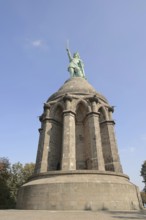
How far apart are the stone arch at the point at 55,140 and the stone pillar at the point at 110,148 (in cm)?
417

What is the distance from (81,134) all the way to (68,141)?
3.31 metres

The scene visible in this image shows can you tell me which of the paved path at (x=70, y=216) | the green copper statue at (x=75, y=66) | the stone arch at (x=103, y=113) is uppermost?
the green copper statue at (x=75, y=66)

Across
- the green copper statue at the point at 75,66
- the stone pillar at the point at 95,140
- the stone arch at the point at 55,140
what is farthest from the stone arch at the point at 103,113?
the green copper statue at the point at 75,66

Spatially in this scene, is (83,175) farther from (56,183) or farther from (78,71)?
(78,71)

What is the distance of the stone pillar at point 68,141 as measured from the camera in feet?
39.2

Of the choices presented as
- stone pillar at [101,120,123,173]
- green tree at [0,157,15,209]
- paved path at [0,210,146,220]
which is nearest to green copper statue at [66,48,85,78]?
stone pillar at [101,120,123,173]

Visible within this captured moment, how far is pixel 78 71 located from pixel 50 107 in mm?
8704

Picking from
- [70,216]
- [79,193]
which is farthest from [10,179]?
[70,216]

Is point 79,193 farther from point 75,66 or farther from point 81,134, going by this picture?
point 75,66

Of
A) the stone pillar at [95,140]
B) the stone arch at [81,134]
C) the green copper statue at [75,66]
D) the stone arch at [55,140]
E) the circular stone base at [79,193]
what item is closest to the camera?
the circular stone base at [79,193]

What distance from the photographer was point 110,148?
1487cm

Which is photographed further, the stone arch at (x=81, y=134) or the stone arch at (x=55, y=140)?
the stone arch at (x=81, y=134)

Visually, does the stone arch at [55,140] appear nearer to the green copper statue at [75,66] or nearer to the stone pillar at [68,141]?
the stone pillar at [68,141]

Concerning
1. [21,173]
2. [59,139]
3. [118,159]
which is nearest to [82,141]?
[59,139]
